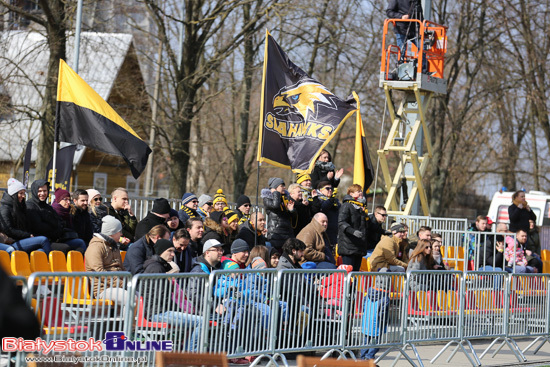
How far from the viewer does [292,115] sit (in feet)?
42.0

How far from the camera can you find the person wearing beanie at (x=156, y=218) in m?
11.4

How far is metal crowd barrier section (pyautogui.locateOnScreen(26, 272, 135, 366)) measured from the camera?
647cm

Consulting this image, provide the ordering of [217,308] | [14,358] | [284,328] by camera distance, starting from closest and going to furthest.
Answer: [14,358], [217,308], [284,328]

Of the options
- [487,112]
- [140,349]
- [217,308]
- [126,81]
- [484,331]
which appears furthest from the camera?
[487,112]

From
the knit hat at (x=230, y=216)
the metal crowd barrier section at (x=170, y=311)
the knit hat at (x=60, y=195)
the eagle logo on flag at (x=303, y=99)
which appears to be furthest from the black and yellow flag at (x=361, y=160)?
the metal crowd barrier section at (x=170, y=311)

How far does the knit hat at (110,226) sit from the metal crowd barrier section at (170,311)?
196 centimetres

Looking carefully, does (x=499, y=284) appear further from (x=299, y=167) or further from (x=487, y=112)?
(x=487, y=112)

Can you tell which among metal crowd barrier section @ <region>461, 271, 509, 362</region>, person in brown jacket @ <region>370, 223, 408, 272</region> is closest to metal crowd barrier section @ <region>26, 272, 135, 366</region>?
metal crowd barrier section @ <region>461, 271, 509, 362</region>

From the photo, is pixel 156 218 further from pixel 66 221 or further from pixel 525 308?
pixel 525 308

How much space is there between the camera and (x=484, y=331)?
11.5 meters

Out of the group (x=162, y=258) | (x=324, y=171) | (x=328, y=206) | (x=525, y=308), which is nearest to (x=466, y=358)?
(x=525, y=308)

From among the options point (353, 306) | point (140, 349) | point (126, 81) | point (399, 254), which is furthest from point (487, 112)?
point (140, 349)

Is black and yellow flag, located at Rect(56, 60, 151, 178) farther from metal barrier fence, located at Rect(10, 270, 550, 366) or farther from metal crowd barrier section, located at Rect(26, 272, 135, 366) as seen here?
metal crowd barrier section, located at Rect(26, 272, 135, 366)

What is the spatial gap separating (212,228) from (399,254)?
3.49 metres
